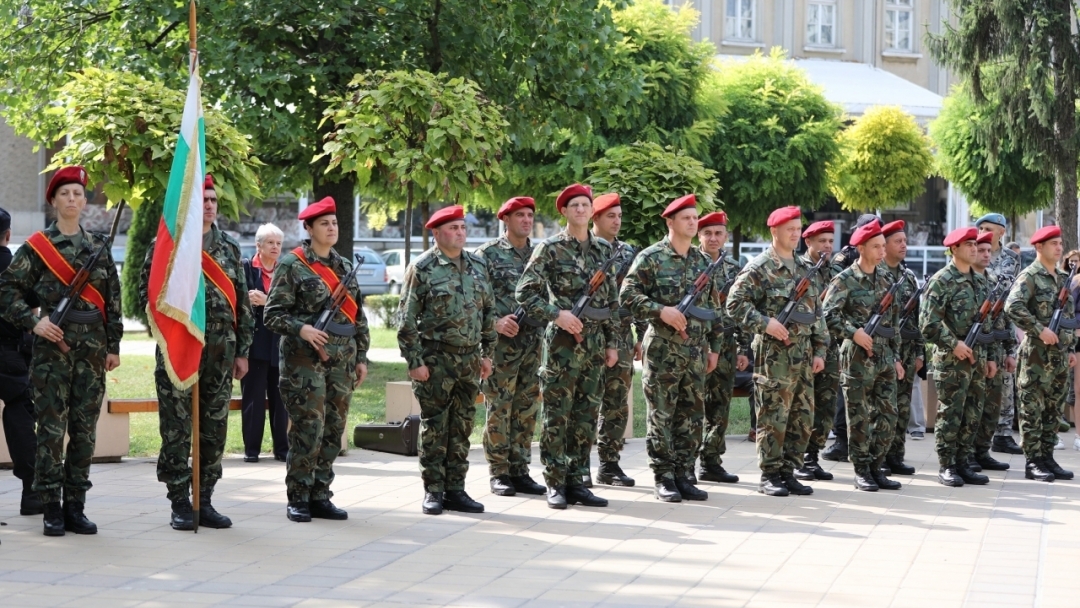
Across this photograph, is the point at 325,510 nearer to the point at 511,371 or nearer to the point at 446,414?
the point at 446,414

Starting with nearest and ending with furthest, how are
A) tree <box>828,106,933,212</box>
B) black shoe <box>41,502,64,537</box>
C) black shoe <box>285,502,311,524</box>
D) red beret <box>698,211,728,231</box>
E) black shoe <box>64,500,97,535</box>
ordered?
black shoe <box>41,502,64,537</box>, black shoe <box>64,500,97,535</box>, black shoe <box>285,502,311,524</box>, red beret <box>698,211,728,231</box>, tree <box>828,106,933,212</box>

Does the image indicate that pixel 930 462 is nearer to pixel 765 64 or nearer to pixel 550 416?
pixel 550 416

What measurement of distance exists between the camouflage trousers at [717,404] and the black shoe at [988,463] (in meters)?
2.46

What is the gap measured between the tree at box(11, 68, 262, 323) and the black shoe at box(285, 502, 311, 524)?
310cm

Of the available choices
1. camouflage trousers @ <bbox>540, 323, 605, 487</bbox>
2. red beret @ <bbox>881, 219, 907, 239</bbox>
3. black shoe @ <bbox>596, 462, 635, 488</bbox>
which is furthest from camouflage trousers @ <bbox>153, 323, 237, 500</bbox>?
red beret @ <bbox>881, 219, 907, 239</bbox>

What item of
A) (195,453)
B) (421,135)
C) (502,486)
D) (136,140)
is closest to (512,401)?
(502,486)

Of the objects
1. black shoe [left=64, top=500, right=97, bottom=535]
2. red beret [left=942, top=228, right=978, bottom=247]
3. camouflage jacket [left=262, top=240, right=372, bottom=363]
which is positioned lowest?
black shoe [left=64, top=500, right=97, bottom=535]

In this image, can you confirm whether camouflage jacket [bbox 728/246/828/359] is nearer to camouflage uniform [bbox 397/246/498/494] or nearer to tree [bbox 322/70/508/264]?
camouflage uniform [bbox 397/246/498/494]

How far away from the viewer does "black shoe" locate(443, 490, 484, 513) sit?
915 cm

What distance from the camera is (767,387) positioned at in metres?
9.92

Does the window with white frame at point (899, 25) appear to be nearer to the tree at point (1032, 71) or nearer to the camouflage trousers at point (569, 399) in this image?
the tree at point (1032, 71)

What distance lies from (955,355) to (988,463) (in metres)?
1.47

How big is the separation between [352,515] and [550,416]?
56.9 inches

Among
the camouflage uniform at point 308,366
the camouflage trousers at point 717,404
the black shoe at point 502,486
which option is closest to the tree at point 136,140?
the camouflage uniform at point 308,366
